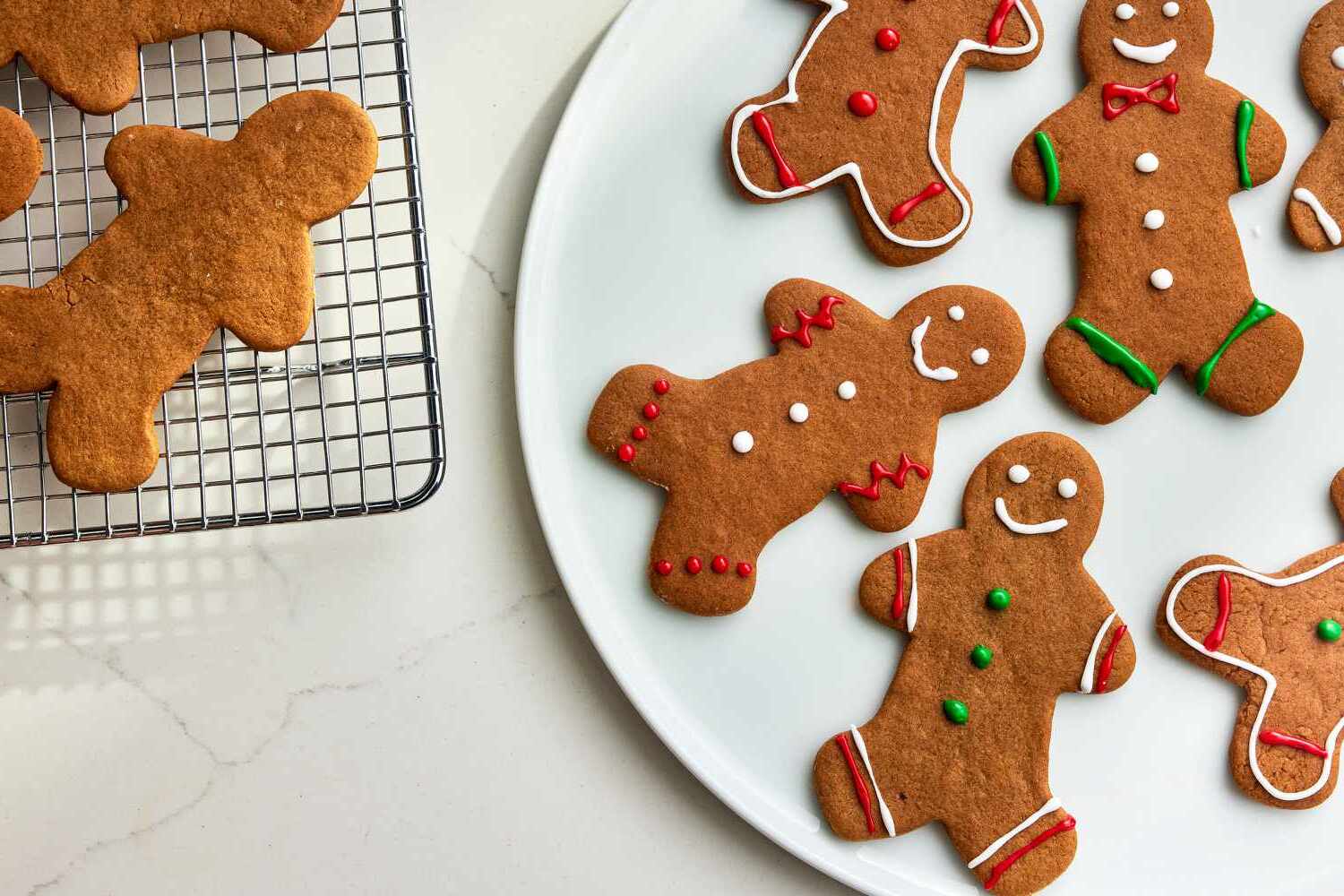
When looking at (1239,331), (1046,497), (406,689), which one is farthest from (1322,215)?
(406,689)

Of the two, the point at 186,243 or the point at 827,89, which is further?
the point at 827,89

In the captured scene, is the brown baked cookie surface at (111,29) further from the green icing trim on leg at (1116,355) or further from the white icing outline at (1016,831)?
the white icing outline at (1016,831)

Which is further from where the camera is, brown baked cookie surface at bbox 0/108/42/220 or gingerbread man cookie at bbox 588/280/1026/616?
gingerbread man cookie at bbox 588/280/1026/616

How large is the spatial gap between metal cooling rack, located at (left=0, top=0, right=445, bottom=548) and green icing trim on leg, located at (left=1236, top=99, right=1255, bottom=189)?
94cm

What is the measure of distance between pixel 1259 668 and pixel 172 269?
4.19ft

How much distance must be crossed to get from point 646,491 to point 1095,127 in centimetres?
68

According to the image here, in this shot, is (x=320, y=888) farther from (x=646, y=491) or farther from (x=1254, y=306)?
(x=1254, y=306)

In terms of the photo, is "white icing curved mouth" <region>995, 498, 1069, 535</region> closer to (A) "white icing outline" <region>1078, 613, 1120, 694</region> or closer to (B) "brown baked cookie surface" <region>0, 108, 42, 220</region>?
(A) "white icing outline" <region>1078, 613, 1120, 694</region>

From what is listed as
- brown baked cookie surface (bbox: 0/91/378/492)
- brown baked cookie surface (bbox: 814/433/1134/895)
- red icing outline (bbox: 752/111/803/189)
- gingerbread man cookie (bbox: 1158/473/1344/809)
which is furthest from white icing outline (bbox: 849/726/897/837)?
brown baked cookie surface (bbox: 0/91/378/492)

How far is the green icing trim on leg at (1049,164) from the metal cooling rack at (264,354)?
71 cm

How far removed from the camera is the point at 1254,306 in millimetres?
1184

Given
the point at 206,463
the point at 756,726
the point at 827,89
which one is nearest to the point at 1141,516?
the point at 756,726

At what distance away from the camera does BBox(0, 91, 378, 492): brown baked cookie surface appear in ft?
3.45

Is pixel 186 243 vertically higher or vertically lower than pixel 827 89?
lower
